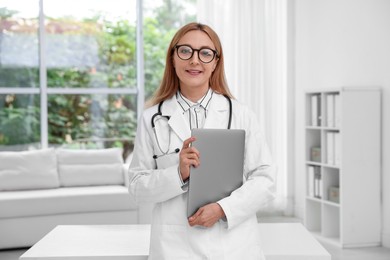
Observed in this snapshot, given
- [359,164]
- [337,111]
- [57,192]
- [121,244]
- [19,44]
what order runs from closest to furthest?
[121,244] → [359,164] → [337,111] → [57,192] → [19,44]

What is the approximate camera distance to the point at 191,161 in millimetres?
1776

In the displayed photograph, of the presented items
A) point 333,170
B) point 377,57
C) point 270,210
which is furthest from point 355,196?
point 270,210

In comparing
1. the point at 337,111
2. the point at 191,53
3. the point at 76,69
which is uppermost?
the point at 76,69

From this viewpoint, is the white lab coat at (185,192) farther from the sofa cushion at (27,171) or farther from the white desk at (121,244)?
the sofa cushion at (27,171)

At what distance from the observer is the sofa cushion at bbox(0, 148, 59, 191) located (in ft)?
18.6

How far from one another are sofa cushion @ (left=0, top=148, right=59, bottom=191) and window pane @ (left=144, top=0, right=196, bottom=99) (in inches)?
73.1

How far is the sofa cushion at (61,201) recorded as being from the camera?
5.24 m

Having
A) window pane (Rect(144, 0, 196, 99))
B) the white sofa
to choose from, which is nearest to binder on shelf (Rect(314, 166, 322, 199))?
the white sofa

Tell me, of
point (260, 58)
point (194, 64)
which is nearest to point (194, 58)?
point (194, 64)

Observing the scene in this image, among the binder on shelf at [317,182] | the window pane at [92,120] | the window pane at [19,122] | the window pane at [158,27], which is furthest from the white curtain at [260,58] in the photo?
the window pane at [19,122]

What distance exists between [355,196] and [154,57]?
3.23 m

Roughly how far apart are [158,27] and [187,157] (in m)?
5.81

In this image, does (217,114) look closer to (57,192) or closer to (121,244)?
(121,244)

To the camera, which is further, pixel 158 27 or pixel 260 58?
pixel 158 27
